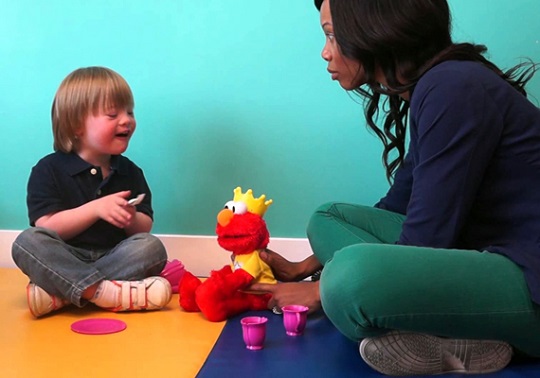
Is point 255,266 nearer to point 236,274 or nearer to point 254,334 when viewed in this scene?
point 236,274

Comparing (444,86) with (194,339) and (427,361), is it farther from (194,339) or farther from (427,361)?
(194,339)

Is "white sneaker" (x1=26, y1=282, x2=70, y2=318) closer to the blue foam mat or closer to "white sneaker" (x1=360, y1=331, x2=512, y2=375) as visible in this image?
the blue foam mat

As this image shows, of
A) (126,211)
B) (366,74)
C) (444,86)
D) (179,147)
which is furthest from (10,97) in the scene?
(444,86)

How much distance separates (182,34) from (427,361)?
1036 millimetres

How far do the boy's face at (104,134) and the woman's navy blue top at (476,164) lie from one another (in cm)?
70

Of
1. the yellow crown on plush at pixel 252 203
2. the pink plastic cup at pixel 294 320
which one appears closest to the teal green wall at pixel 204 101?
the yellow crown on plush at pixel 252 203

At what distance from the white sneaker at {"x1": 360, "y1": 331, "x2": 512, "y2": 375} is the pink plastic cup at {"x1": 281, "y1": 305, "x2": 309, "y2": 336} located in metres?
0.18

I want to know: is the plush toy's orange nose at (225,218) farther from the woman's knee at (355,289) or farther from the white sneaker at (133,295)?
the woman's knee at (355,289)

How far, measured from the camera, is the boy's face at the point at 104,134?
142cm

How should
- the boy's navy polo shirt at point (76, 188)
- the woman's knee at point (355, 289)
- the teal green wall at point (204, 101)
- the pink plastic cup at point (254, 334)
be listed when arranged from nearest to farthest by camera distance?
1. the woman's knee at point (355, 289)
2. the pink plastic cup at point (254, 334)
3. the boy's navy polo shirt at point (76, 188)
4. the teal green wall at point (204, 101)

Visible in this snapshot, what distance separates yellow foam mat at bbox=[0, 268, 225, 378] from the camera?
0.99 meters

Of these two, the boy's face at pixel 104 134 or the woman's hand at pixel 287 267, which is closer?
the woman's hand at pixel 287 267

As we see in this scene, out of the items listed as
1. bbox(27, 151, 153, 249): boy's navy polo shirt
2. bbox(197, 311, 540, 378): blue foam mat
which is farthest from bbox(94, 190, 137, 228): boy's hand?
bbox(197, 311, 540, 378): blue foam mat

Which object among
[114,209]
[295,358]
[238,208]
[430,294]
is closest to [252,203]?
[238,208]
